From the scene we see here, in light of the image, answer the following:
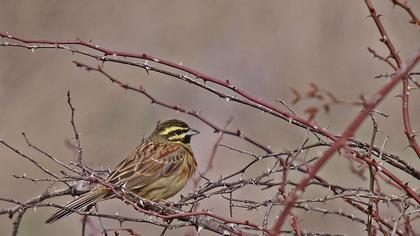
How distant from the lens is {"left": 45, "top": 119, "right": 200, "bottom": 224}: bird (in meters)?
6.81

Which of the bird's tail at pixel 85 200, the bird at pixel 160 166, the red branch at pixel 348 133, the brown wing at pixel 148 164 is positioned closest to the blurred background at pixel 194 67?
the bird at pixel 160 166

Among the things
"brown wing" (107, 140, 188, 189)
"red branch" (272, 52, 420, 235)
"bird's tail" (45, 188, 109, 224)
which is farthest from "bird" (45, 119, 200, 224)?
"red branch" (272, 52, 420, 235)

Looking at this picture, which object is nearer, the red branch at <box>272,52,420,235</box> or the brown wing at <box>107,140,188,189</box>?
the red branch at <box>272,52,420,235</box>

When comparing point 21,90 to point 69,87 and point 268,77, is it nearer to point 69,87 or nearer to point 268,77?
point 69,87

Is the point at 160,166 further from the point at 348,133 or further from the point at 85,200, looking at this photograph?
the point at 348,133

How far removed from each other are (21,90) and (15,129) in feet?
3.84

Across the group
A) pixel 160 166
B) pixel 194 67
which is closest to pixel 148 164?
pixel 160 166

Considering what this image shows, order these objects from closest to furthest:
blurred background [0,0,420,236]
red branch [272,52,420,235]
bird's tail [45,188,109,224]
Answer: red branch [272,52,420,235], bird's tail [45,188,109,224], blurred background [0,0,420,236]

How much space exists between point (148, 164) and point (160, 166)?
3.9 inches

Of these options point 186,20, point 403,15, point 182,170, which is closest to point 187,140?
point 182,170

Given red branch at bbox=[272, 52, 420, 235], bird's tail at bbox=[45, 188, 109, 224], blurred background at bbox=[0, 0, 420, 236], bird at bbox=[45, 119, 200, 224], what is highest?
Result: blurred background at bbox=[0, 0, 420, 236]

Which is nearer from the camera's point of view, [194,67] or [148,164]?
[148,164]

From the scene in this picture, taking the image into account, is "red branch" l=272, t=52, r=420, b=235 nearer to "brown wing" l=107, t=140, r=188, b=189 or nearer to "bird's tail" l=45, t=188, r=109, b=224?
"bird's tail" l=45, t=188, r=109, b=224

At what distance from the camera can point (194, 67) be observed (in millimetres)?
15898
